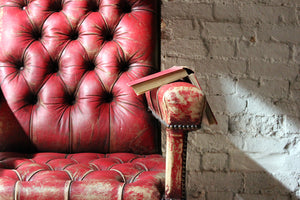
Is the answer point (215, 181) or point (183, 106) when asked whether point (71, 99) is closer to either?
point (183, 106)

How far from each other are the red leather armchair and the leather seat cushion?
0.5 inches

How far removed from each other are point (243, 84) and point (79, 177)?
90cm

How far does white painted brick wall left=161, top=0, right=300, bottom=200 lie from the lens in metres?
1.27

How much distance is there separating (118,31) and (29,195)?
2.16 ft

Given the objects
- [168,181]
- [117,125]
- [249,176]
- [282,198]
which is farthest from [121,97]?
[282,198]

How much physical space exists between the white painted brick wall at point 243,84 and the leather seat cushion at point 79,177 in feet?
1.70

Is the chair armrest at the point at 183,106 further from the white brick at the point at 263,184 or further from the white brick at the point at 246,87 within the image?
the white brick at the point at 263,184

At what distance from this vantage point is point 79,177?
2.19 feet

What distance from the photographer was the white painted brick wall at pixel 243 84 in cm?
127

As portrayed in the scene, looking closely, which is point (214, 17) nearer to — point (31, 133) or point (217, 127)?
point (217, 127)

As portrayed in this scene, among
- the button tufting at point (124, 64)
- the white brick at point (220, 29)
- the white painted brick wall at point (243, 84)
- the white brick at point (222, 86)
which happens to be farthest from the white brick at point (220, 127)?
the button tufting at point (124, 64)

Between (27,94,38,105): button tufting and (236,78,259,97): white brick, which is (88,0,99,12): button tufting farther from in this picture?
(236,78,259,97): white brick

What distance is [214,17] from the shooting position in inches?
50.0

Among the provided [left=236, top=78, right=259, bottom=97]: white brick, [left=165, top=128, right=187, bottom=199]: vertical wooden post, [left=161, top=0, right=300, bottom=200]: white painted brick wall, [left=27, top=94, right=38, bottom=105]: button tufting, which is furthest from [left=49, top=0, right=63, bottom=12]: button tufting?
[left=236, top=78, right=259, bottom=97]: white brick
